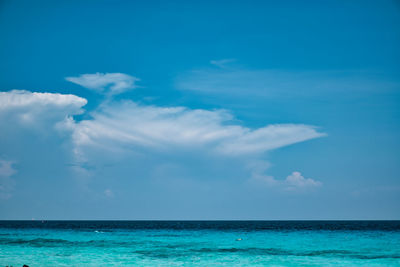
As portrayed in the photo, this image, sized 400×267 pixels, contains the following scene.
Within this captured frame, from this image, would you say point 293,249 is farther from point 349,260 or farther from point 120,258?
point 120,258

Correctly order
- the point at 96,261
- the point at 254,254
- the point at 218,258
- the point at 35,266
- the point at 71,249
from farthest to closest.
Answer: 1. the point at 71,249
2. the point at 254,254
3. the point at 218,258
4. the point at 96,261
5. the point at 35,266

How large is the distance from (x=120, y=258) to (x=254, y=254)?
34.2 feet

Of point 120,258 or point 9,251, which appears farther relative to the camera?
point 9,251

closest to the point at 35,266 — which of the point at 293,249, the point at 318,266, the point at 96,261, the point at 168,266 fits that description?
the point at 96,261

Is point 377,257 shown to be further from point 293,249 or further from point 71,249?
point 71,249

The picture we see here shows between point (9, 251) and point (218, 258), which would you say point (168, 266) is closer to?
point (218, 258)

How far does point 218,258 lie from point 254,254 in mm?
3831

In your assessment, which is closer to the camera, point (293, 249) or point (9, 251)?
point (9, 251)

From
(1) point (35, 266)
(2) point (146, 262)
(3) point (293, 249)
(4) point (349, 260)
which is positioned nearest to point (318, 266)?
(4) point (349, 260)

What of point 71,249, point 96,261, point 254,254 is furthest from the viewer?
point 71,249

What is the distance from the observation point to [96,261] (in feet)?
84.8

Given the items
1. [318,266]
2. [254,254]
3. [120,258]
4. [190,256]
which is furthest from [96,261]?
[318,266]

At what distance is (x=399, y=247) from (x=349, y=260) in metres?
10.1

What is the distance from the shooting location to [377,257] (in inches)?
1114
